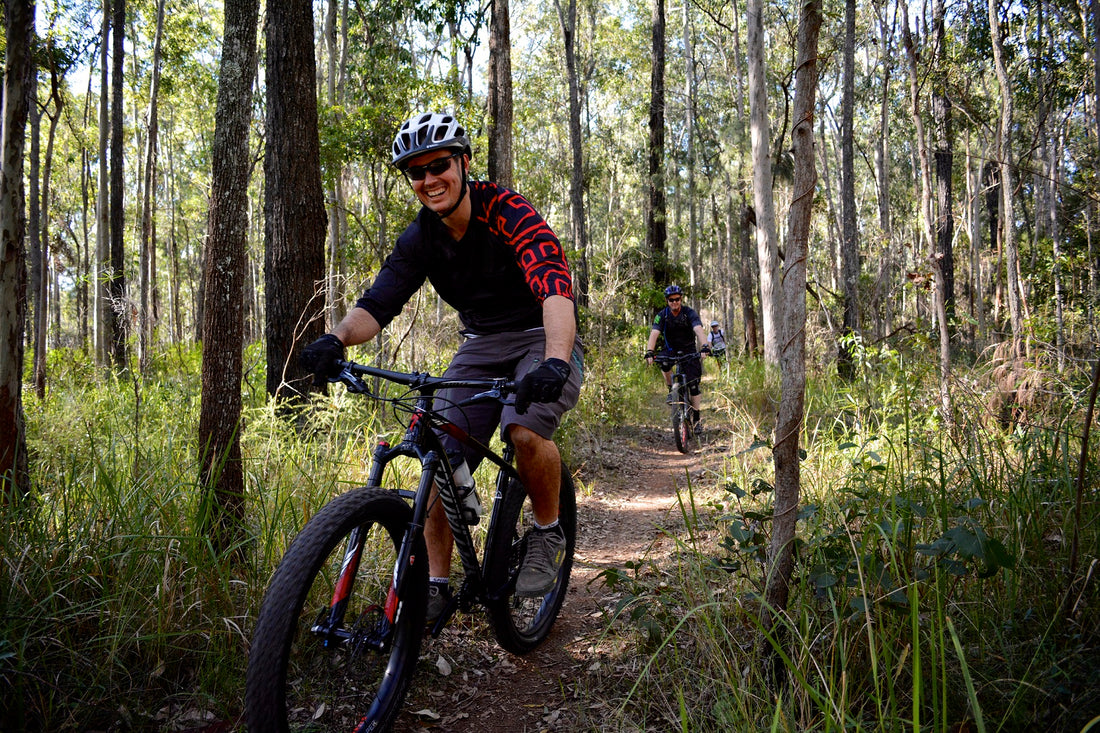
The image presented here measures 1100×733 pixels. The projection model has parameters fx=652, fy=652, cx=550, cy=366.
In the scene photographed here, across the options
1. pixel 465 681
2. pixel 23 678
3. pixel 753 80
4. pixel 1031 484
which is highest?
pixel 753 80

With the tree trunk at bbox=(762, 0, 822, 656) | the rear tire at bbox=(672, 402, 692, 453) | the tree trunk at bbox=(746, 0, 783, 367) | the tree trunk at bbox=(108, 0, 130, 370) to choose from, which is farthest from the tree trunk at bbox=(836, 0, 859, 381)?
the tree trunk at bbox=(108, 0, 130, 370)

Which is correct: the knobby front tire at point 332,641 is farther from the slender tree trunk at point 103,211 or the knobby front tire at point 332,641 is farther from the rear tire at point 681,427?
the slender tree trunk at point 103,211

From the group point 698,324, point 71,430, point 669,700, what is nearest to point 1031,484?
point 669,700

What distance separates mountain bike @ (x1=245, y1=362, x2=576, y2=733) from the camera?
5.72ft

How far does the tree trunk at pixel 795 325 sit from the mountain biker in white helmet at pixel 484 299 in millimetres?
815

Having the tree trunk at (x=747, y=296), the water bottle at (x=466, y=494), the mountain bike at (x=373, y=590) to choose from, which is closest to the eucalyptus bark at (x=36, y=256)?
Answer: the mountain bike at (x=373, y=590)

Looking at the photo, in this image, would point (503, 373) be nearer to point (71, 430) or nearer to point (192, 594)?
point (192, 594)

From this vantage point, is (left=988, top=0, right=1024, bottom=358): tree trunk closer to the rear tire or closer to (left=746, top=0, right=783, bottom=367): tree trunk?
the rear tire

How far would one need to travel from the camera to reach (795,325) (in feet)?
7.68

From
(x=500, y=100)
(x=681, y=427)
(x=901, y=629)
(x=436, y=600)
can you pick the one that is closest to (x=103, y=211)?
(x=500, y=100)

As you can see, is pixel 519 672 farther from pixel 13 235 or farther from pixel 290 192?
pixel 290 192

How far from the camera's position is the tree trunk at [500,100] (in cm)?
919

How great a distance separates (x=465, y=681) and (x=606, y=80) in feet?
95.3

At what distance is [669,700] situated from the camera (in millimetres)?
2447
